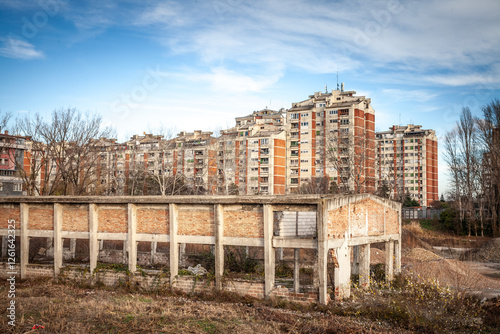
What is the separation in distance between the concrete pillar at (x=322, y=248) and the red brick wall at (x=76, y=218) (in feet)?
29.2

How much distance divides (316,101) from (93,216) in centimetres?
5907

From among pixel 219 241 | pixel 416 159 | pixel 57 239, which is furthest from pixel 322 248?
pixel 416 159

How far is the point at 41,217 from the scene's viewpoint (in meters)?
17.2

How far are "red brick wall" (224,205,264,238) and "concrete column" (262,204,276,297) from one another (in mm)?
223

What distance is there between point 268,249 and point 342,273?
2.49m

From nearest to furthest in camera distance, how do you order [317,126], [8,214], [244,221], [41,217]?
1. [244,221]
2. [41,217]
3. [8,214]
4. [317,126]

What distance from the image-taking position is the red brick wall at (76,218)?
16456mm

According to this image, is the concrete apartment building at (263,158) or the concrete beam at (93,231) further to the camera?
the concrete apartment building at (263,158)

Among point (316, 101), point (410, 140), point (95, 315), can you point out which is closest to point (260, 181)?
point (316, 101)

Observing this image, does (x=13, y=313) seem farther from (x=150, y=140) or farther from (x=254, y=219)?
(x=150, y=140)

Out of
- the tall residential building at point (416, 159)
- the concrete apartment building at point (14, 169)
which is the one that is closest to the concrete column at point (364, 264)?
the concrete apartment building at point (14, 169)

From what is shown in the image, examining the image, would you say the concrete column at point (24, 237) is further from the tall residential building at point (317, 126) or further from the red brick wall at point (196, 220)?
the tall residential building at point (317, 126)

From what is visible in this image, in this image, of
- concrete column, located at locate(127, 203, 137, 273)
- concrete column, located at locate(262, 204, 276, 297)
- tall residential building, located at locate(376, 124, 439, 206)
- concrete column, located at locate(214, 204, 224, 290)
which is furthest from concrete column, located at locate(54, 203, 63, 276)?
tall residential building, located at locate(376, 124, 439, 206)

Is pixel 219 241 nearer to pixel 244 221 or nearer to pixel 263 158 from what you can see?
pixel 244 221
